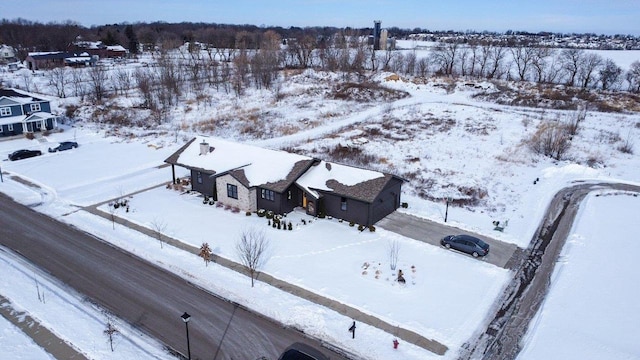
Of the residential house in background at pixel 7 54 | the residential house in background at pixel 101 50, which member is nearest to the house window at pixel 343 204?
the residential house in background at pixel 101 50

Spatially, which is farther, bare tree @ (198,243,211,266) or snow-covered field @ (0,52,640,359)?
bare tree @ (198,243,211,266)

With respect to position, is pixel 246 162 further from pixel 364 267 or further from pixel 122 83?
pixel 122 83

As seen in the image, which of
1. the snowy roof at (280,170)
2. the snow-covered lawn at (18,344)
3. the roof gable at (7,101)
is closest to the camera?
the snow-covered lawn at (18,344)

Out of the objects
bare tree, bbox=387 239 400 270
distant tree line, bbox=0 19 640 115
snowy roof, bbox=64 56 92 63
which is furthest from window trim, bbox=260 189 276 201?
snowy roof, bbox=64 56 92 63

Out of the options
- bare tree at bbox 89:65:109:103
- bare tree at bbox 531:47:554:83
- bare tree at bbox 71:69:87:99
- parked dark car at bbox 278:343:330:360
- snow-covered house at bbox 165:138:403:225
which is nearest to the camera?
parked dark car at bbox 278:343:330:360

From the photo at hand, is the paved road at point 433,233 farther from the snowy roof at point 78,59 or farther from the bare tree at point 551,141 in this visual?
the snowy roof at point 78,59

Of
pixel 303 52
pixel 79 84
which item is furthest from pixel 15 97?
pixel 303 52

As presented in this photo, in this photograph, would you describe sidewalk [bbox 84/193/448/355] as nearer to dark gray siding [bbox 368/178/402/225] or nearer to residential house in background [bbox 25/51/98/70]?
dark gray siding [bbox 368/178/402/225]
